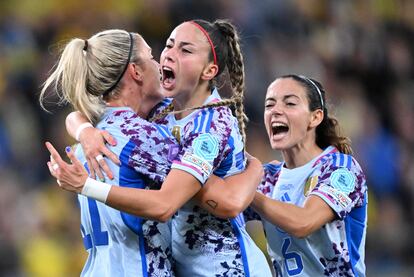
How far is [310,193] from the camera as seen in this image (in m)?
5.01

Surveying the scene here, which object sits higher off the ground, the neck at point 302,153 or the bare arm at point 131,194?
the neck at point 302,153

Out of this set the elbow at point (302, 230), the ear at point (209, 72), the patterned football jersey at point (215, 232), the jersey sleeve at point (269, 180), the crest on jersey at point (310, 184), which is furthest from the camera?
the jersey sleeve at point (269, 180)

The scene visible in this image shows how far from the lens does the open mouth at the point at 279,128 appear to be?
5230mm

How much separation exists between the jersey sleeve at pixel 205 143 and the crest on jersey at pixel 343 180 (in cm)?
76

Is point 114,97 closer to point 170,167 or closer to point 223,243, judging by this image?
point 170,167

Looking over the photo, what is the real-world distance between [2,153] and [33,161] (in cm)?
32

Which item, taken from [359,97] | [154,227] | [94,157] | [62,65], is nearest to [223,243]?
[154,227]

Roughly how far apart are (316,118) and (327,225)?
2.06 ft

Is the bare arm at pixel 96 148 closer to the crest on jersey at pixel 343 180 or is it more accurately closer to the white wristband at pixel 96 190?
the white wristband at pixel 96 190

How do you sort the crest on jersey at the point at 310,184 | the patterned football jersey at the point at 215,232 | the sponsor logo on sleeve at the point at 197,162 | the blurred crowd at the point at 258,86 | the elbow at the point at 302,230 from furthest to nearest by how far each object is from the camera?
1. the blurred crowd at the point at 258,86
2. the crest on jersey at the point at 310,184
3. the elbow at the point at 302,230
4. the patterned football jersey at the point at 215,232
5. the sponsor logo on sleeve at the point at 197,162

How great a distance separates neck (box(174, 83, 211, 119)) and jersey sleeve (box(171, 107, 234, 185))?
150 millimetres

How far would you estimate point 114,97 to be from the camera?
457 cm

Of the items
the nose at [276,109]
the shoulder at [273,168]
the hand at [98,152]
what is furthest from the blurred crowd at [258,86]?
the hand at [98,152]

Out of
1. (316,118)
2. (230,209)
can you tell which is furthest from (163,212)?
(316,118)
